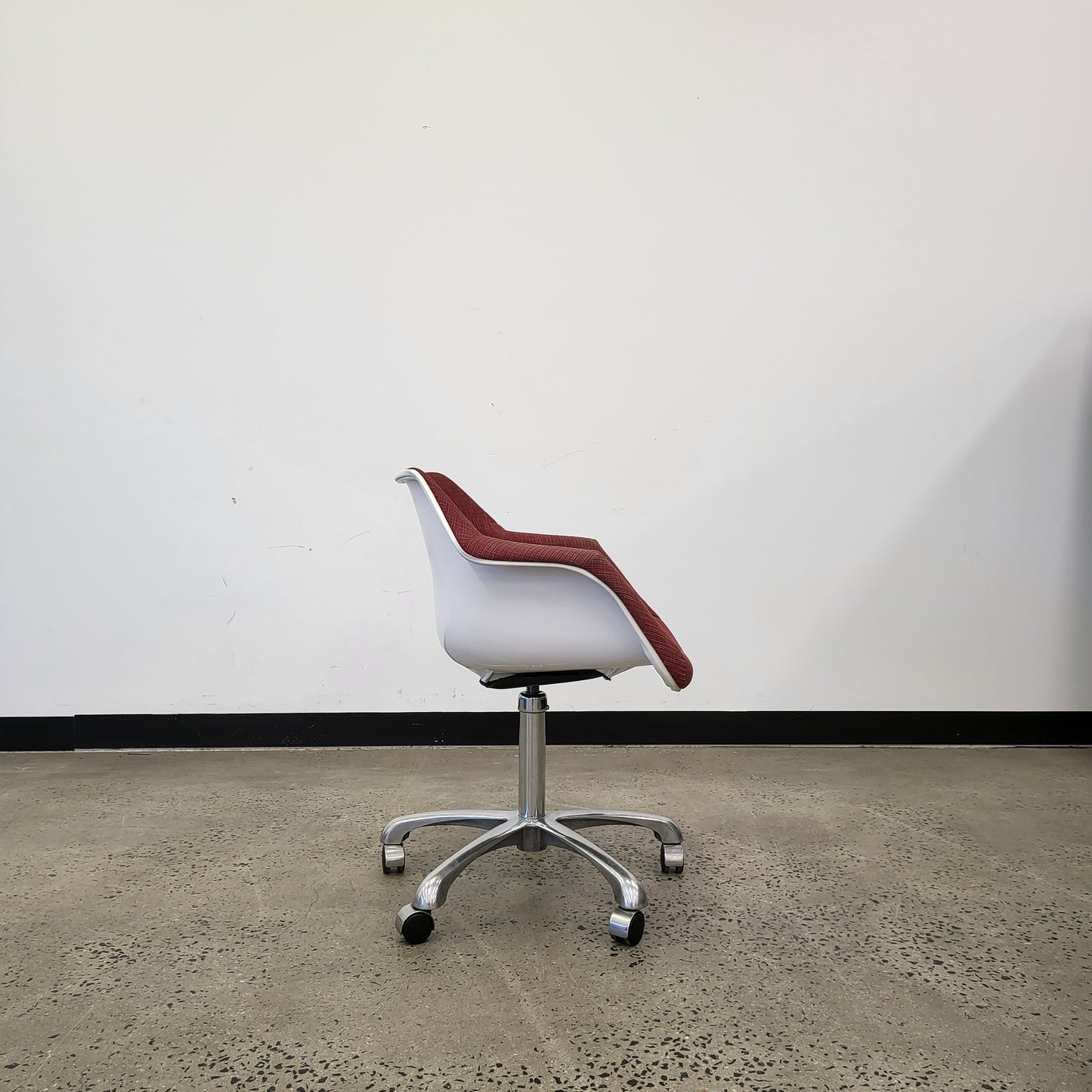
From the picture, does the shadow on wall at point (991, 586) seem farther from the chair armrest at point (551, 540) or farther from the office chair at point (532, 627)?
the office chair at point (532, 627)

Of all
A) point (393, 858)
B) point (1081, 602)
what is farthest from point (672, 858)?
point (1081, 602)

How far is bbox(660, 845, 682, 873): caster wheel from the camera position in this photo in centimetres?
188

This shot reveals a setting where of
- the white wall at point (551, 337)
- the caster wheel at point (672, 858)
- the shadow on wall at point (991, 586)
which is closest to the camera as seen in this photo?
the caster wheel at point (672, 858)

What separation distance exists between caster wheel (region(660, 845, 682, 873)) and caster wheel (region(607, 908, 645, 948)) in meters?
0.32

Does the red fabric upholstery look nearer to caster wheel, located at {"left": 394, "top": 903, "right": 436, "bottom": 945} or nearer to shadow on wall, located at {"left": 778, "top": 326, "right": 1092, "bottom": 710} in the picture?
caster wheel, located at {"left": 394, "top": 903, "right": 436, "bottom": 945}

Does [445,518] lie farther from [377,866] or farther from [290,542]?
[290,542]

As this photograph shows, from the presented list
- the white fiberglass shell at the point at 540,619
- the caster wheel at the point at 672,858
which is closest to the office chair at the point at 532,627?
the white fiberglass shell at the point at 540,619

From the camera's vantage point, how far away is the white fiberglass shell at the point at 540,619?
160 cm

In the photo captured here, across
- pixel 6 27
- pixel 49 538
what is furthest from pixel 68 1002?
pixel 6 27

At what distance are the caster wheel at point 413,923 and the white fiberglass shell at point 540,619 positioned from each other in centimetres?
44

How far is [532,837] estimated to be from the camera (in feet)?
5.82

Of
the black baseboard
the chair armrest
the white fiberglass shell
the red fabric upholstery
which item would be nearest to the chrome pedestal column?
the white fiberglass shell

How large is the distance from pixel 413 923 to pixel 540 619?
56 centimetres

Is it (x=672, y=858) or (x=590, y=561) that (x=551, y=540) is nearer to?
(x=590, y=561)
